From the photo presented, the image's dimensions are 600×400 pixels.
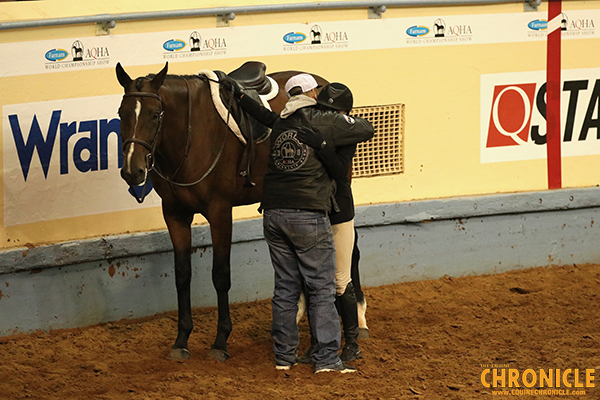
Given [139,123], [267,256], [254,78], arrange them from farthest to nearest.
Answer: [267,256]
[254,78]
[139,123]

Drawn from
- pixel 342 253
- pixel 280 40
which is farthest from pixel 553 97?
pixel 342 253

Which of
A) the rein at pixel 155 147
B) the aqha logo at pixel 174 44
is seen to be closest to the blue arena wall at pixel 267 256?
the rein at pixel 155 147

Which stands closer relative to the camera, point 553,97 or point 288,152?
point 288,152

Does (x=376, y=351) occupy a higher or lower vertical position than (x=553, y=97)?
lower

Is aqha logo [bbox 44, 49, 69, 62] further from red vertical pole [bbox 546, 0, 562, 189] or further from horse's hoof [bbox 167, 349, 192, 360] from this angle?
red vertical pole [bbox 546, 0, 562, 189]

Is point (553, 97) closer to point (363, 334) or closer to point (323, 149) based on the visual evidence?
point (363, 334)

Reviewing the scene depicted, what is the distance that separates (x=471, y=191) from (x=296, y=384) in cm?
354

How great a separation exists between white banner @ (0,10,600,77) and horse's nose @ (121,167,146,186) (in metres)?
1.76

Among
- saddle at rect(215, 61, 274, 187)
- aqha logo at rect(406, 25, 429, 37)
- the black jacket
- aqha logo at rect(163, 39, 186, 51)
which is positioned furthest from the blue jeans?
aqha logo at rect(406, 25, 429, 37)

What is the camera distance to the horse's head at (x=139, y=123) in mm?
5199

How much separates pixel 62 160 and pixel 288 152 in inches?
90.8

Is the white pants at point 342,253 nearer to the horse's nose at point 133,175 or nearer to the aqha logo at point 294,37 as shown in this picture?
the horse's nose at point 133,175

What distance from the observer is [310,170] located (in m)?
5.24

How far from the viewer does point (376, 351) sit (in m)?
5.97
